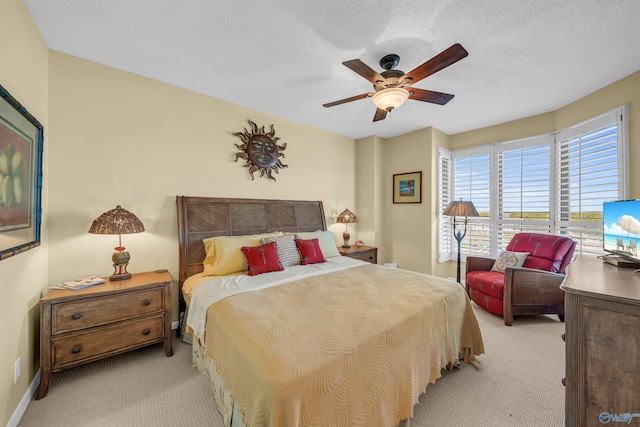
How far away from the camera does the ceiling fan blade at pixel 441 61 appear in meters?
1.63

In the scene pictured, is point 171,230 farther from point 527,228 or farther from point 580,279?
point 527,228

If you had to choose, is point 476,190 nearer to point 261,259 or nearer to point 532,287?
point 532,287

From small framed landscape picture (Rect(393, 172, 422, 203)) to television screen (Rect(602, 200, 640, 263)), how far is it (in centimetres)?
237

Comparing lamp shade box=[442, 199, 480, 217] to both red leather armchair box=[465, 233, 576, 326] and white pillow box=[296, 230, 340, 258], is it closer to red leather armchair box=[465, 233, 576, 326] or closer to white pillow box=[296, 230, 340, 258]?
red leather armchair box=[465, 233, 576, 326]

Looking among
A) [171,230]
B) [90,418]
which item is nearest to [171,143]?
[171,230]

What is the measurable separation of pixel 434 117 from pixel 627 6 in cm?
210

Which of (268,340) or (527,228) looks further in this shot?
(527,228)

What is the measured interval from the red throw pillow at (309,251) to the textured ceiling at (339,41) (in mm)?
1844

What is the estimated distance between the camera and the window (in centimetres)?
288

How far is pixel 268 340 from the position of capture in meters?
1.34

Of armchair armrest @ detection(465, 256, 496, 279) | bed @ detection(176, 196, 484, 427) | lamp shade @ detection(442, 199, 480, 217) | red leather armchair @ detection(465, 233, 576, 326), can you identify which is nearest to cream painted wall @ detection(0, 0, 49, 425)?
bed @ detection(176, 196, 484, 427)

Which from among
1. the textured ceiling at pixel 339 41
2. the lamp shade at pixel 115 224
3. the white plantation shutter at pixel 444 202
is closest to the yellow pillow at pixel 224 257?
the lamp shade at pixel 115 224

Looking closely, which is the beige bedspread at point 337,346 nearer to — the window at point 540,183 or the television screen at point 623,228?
the television screen at point 623,228

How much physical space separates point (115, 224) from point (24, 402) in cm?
133
